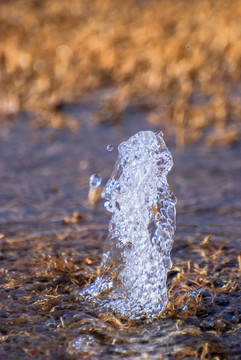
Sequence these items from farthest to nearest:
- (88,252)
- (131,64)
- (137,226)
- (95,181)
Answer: (131,64) < (95,181) < (88,252) < (137,226)

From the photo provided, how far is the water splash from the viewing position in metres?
2.79

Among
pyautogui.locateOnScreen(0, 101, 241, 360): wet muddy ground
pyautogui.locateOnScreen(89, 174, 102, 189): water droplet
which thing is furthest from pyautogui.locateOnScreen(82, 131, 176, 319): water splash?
pyautogui.locateOnScreen(89, 174, 102, 189): water droplet

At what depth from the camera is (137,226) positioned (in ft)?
9.62

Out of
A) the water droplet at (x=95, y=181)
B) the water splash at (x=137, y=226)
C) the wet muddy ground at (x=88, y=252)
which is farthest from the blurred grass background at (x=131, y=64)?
the water splash at (x=137, y=226)

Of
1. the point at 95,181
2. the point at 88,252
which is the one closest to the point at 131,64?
the point at 95,181

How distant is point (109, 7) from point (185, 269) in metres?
7.19

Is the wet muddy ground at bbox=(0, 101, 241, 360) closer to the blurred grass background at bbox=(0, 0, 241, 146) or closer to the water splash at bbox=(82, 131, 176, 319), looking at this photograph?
the water splash at bbox=(82, 131, 176, 319)

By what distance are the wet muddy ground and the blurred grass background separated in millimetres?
386

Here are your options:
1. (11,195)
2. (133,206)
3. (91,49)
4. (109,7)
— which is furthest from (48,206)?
(109,7)

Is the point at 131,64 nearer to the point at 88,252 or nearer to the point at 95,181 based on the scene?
the point at 95,181

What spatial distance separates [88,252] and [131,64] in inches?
154

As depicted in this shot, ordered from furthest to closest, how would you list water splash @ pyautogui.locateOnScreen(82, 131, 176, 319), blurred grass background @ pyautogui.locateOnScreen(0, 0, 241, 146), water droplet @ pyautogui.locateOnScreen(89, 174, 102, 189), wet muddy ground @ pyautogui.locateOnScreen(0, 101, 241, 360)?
1. blurred grass background @ pyautogui.locateOnScreen(0, 0, 241, 146)
2. water droplet @ pyautogui.locateOnScreen(89, 174, 102, 189)
3. water splash @ pyautogui.locateOnScreen(82, 131, 176, 319)
4. wet muddy ground @ pyautogui.locateOnScreen(0, 101, 241, 360)

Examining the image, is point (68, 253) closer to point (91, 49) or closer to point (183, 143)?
point (183, 143)

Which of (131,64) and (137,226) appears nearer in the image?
(137,226)
